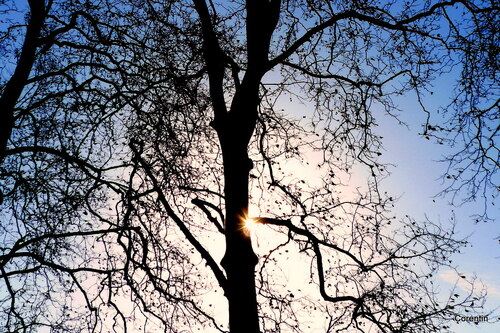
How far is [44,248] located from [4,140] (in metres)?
2.31

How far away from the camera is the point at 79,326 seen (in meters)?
8.07

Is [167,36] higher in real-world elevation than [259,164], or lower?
higher

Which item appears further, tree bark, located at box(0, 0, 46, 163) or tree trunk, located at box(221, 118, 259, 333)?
tree bark, located at box(0, 0, 46, 163)

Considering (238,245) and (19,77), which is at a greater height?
(19,77)

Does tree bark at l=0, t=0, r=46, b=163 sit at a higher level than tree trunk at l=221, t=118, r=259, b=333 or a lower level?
higher

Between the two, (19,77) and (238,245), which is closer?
(238,245)

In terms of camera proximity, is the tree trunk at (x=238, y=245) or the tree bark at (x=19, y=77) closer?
the tree trunk at (x=238, y=245)

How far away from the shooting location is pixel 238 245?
554 centimetres

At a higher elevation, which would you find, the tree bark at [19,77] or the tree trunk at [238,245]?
the tree bark at [19,77]

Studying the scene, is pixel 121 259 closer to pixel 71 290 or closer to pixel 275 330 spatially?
pixel 71 290

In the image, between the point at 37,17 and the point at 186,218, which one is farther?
the point at 186,218

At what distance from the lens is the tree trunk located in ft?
17.1

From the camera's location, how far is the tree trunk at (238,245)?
5211mm

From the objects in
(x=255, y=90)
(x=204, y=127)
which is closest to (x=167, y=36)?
(x=204, y=127)
